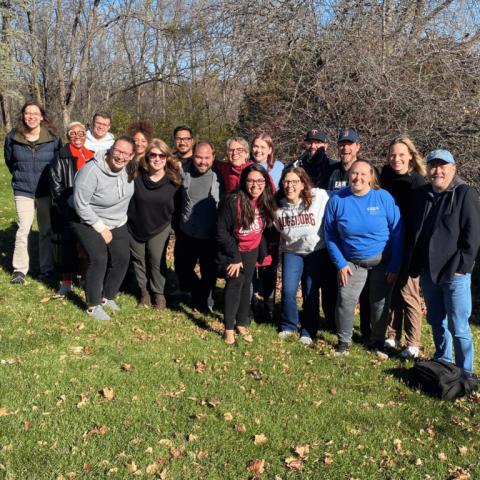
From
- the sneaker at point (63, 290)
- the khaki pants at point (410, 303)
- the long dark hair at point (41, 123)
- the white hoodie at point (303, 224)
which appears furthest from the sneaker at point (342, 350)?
the long dark hair at point (41, 123)

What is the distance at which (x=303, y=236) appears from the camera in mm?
5359

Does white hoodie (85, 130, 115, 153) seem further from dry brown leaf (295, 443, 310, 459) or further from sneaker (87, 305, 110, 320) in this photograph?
dry brown leaf (295, 443, 310, 459)

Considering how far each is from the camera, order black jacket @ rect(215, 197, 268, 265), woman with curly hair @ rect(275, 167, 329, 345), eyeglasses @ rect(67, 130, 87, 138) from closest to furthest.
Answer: black jacket @ rect(215, 197, 268, 265)
woman with curly hair @ rect(275, 167, 329, 345)
eyeglasses @ rect(67, 130, 87, 138)

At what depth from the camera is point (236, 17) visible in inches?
321

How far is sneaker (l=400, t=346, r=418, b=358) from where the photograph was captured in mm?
5465

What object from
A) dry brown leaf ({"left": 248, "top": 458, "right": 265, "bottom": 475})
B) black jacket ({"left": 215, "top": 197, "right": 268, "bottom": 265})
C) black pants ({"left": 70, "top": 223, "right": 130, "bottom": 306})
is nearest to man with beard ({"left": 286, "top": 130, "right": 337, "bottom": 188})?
black jacket ({"left": 215, "top": 197, "right": 268, "bottom": 265})

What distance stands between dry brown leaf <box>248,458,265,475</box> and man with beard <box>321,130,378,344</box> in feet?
8.59

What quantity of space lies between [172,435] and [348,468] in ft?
4.48

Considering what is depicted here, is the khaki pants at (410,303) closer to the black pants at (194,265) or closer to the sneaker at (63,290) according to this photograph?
the black pants at (194,265)

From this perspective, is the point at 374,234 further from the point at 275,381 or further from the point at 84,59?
the point at 84,59

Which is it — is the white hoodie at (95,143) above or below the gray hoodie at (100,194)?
above

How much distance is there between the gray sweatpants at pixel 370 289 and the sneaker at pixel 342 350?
3.0 inches

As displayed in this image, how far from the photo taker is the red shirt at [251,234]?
17.6ft

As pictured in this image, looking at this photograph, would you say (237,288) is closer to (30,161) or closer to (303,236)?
(303,236)
